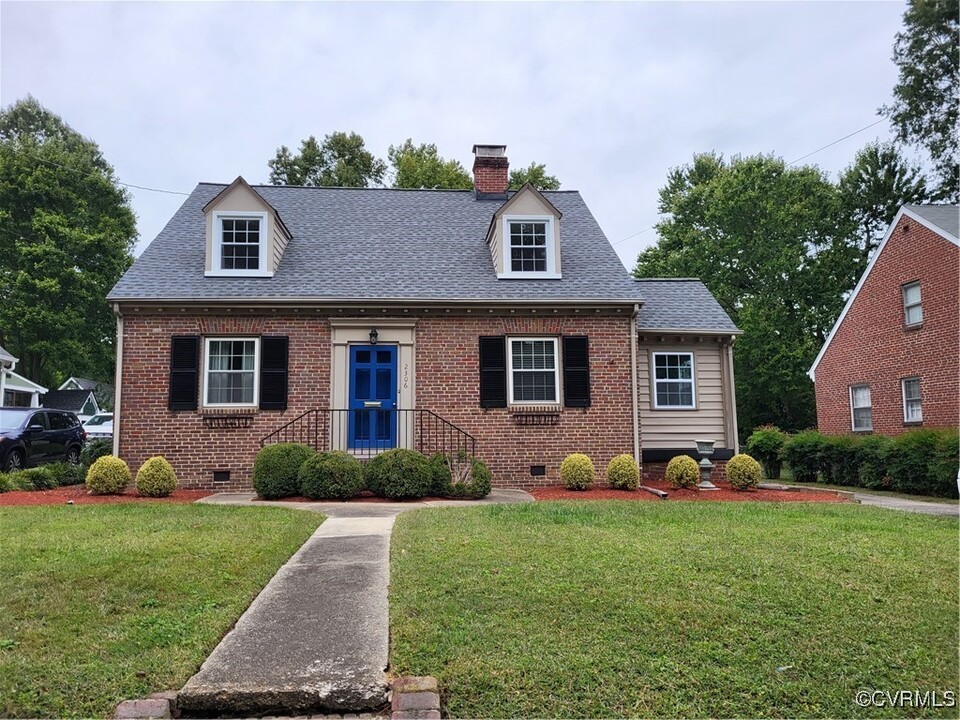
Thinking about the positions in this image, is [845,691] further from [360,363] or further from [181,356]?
[181,356]

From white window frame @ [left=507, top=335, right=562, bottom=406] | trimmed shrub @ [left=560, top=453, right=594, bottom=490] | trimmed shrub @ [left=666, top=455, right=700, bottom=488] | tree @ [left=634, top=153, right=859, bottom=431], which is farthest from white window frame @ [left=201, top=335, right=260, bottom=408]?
tree @ [left=634, top=153, right=859, bottom=431]

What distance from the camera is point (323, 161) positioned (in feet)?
104

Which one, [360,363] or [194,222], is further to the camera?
[194,222]

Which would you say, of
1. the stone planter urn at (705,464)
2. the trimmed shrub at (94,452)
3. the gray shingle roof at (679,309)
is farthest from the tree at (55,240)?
the stone planter urn at (705,464)

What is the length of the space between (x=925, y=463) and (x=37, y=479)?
17208mm

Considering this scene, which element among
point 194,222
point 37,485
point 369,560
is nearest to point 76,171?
point 194,222

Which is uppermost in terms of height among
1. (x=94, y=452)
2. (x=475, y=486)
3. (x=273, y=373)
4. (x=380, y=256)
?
(x=380, y=256)

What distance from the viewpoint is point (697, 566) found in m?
5.13

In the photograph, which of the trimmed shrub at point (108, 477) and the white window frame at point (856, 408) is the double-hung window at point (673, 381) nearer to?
the white window frame at point (856, 408)

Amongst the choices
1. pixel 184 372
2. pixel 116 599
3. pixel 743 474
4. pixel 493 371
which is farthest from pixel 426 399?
pixel 116 599

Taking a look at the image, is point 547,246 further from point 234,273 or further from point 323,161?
point 323,161

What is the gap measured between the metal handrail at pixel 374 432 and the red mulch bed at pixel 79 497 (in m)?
1.58

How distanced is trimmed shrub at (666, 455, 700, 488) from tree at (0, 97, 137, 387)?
3090 cm

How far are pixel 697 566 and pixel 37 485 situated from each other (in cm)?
1197
